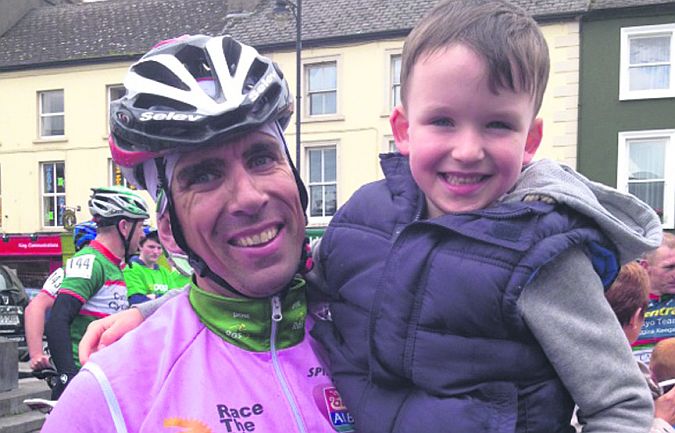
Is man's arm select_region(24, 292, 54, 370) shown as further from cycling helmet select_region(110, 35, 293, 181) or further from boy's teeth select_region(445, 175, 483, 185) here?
boy's teeth select_region(445, 175, 483, 185)

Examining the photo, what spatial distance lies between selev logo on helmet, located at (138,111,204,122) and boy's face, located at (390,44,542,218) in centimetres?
59

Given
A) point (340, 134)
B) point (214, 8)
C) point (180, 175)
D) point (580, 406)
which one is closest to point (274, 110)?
point (180, 175)

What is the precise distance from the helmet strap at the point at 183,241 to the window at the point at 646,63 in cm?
1663

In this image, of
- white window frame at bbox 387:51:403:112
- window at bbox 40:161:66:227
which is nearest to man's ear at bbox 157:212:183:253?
white window frame at bbox 387:51:403:112

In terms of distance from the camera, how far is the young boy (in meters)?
1.50

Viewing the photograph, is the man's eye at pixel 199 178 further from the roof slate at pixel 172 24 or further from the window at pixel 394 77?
the window at pixel 394 77

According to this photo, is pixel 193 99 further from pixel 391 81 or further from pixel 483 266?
pixel 391 81

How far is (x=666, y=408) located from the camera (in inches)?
117

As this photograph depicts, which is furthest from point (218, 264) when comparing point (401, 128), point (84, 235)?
point (84, 235)

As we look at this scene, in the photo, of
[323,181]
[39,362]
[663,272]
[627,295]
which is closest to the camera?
[627,295]

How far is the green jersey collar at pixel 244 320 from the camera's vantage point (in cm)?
177

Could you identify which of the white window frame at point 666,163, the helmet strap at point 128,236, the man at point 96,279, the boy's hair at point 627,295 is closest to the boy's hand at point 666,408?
the boy's hair at point 627,295

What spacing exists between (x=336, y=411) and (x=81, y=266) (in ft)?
12.6

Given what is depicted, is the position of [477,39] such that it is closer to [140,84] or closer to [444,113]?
[444,113]
